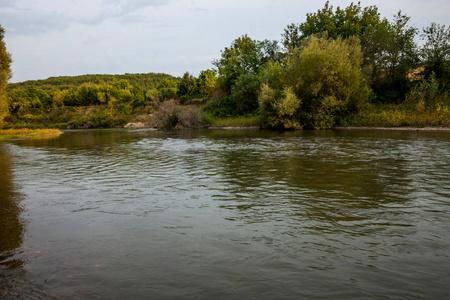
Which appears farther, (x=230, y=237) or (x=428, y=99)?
(x=428, y=99)

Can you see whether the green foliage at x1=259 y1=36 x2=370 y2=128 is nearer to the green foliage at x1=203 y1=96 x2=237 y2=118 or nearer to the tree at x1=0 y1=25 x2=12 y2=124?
the green foliage at x1=203 y1=96 x2=237 y2=118

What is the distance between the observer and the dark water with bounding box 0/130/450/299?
3791 mm

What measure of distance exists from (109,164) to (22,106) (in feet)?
284

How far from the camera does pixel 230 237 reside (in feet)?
17.5

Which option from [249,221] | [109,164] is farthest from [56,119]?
[249,221]

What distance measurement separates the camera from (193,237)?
17.7ft

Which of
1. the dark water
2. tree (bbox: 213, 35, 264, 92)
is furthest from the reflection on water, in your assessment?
tree (bbox: 213, 35, 264, 92)

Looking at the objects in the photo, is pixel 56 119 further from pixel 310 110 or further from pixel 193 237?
pixel 193 237

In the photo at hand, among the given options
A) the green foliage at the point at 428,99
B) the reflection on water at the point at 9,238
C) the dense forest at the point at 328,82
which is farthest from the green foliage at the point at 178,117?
the reflection on water at the point at 9,238

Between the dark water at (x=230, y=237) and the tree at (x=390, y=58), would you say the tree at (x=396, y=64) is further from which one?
the dark water at (x=230, y=237)

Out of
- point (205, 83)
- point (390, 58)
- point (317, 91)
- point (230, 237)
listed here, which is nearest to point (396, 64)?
point (390, 58)

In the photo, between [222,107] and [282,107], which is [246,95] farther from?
[282,107]

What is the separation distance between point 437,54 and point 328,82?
19.2 metres

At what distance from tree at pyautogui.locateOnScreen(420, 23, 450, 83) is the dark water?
41715 mm
